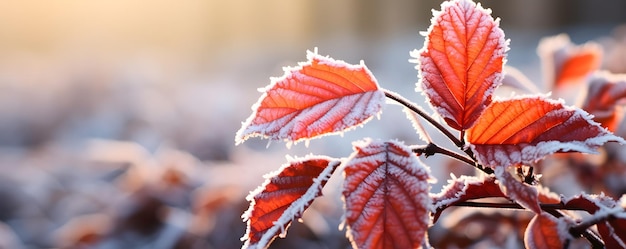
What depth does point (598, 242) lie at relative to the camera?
0.76 m

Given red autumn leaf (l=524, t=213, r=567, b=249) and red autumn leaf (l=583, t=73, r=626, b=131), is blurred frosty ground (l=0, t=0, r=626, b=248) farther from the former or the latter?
red autumn leaf (l=524, t=213, r=567, b=249)

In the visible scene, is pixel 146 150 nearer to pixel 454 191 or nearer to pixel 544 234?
pixel 454 191

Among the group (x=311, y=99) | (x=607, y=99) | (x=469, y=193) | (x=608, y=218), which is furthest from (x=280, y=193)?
(x=607, y=99)

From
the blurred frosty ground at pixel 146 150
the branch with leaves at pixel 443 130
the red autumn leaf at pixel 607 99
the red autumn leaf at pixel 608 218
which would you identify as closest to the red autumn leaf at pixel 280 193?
the branch with leaves at pixel 443 130

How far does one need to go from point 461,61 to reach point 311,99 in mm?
175

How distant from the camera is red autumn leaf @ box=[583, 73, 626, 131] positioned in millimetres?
1090

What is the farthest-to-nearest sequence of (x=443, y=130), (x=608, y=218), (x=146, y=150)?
(x=146, y=150) → (x=443, y=130) → (x=608, y=218)

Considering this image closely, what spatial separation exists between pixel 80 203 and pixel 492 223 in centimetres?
151

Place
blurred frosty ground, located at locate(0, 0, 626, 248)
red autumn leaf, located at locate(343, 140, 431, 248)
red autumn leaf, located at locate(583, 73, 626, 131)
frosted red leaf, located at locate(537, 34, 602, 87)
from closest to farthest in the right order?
red autumn leaf, located at locate(343, 140, 431, 248) < red autumn leaf, located at locate(583, 73, 626, 131) < frosted red leaf, located at locate(537, 34, 602, 87) < blurred frosty ground, located at locate(0, 0, 626, 248)

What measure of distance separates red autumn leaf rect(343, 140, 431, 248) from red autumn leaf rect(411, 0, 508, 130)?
92 millimetres

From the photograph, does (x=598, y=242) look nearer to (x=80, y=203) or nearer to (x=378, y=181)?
(x=378, y=181)

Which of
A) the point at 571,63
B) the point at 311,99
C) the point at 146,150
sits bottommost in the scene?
the point at 311,99

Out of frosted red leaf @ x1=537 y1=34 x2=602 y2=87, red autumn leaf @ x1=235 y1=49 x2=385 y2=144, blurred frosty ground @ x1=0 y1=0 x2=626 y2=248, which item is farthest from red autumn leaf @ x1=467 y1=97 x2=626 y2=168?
blurred frosty ground @ x1=0 y1=0 x2=626 y2=248

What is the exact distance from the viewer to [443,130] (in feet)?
2.57
